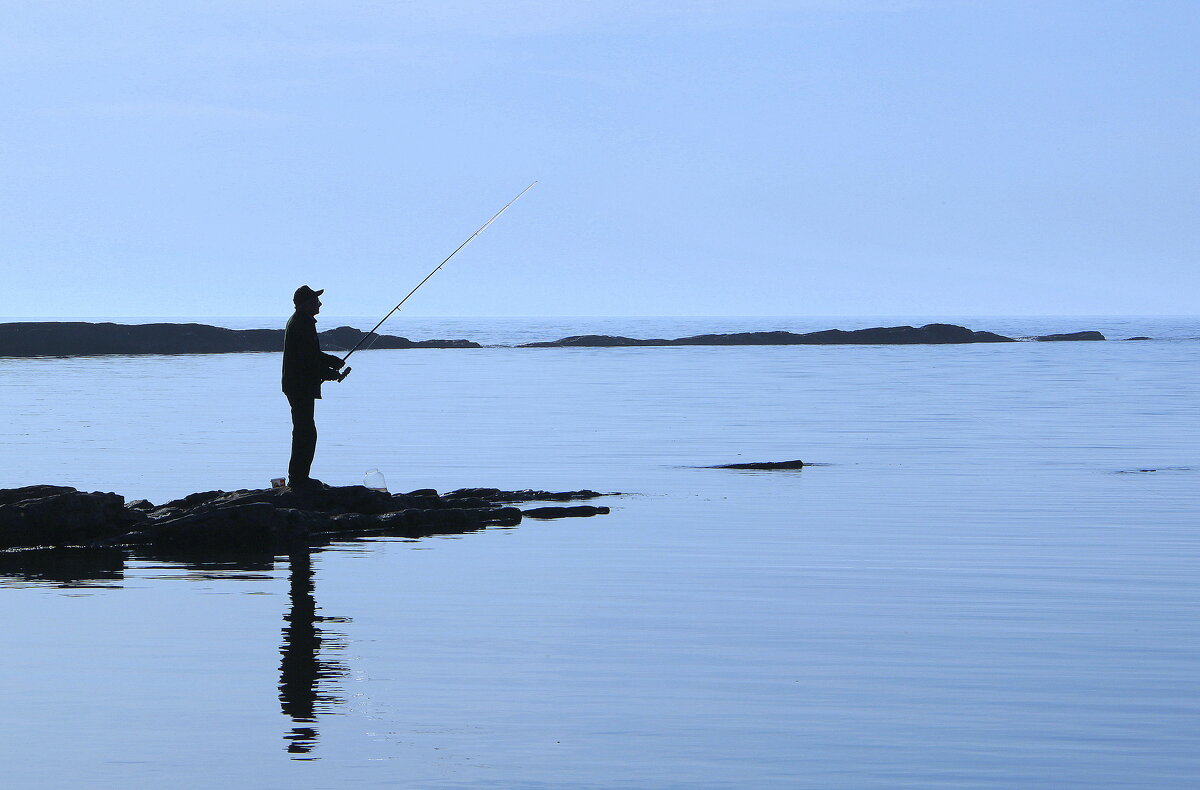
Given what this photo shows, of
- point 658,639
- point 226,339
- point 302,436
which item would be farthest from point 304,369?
point 226,339

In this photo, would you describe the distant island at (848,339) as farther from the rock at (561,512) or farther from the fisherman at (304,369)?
the fisherman at (304,369)

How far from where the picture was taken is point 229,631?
966 centimetres

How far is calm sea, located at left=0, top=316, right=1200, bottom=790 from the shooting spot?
685 centimetres

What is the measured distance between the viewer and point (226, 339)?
99.8 meters

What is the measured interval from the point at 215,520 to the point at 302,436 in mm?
2168

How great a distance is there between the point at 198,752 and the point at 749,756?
2.42 m

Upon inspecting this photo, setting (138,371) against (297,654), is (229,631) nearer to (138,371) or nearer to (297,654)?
(297,654)

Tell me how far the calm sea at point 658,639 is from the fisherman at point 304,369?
2135mm

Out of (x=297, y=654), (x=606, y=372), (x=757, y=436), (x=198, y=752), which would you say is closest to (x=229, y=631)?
(x=297, y=654)

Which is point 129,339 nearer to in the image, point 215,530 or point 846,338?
point 846,338

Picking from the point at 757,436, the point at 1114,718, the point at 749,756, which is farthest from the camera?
the point at 757,436

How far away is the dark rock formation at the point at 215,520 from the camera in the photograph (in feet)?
45.9

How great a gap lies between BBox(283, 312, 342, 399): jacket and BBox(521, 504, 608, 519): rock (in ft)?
8.25

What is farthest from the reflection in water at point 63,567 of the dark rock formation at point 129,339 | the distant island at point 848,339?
the distant island at point 848,339
